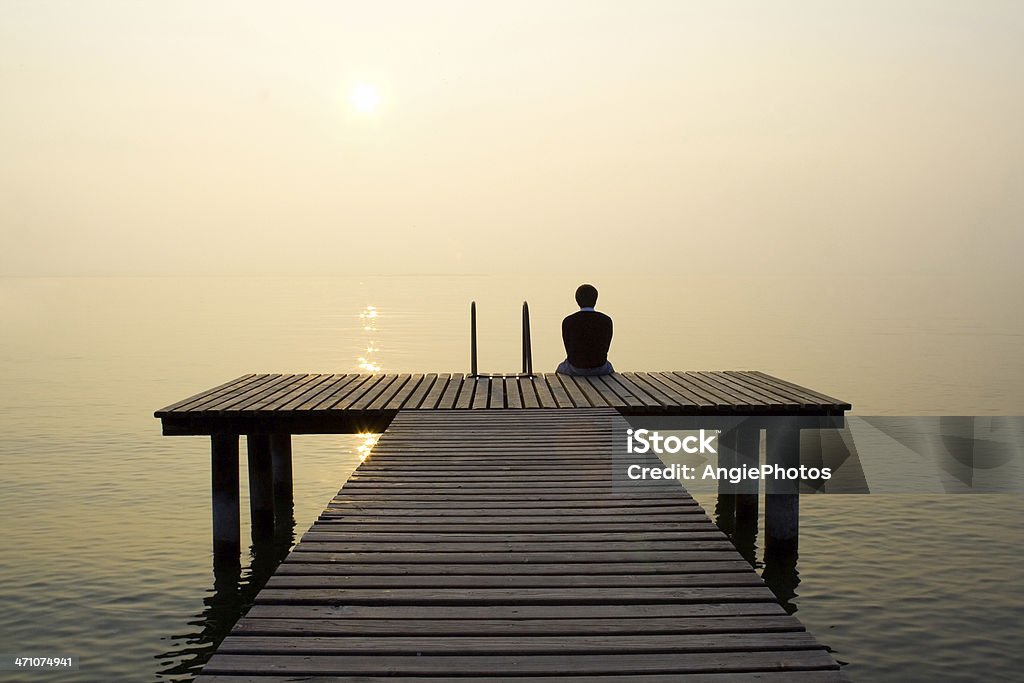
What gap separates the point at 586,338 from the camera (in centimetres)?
1432

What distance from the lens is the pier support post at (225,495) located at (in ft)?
38.1

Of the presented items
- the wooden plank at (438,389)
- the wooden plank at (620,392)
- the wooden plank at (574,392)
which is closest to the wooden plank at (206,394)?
the wooden plank at (438,389)

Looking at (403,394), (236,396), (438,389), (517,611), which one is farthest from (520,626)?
(438,389)

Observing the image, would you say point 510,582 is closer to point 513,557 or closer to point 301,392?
point 513,557

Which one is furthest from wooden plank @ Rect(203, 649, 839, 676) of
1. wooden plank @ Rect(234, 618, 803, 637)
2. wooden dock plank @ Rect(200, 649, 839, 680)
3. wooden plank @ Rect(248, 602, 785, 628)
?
wooden plank @ Rect(248, 602, 785, 628)

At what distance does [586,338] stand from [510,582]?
896cm

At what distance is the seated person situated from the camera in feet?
46.2

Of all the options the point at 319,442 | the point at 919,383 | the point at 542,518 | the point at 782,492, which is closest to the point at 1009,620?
the point at 782,492

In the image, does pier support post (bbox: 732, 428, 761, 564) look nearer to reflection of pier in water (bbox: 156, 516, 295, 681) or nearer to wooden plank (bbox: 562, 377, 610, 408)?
wooden plank (bbox: 562, 377, 610, 408)

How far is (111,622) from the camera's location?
34.8 feet

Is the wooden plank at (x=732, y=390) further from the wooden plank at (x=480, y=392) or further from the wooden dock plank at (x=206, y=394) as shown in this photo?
the wooden dock plank at (x=206, y=394)

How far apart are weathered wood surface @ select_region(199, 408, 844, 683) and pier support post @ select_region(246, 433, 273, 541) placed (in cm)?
589

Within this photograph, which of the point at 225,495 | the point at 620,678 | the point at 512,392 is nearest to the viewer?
the point at 620,678

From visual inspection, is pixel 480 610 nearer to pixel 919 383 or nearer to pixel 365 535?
pixel 365 535
